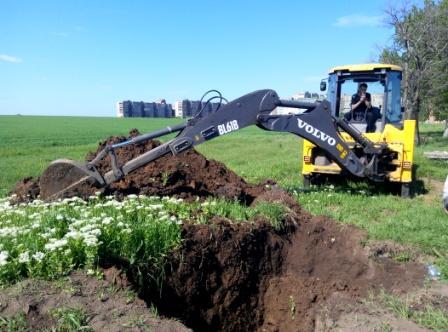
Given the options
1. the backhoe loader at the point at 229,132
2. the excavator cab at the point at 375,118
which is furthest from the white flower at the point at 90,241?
the excavator cab at the point at 375,118

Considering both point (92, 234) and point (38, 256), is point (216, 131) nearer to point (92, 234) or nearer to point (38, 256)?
point (92, 234)

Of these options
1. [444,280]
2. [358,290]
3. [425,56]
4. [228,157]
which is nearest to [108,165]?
[358,290]

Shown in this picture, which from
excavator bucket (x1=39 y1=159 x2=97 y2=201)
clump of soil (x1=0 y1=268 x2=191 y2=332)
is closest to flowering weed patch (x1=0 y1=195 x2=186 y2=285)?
clump of soil (x1=0 y1=268 x2=191 y2=332)

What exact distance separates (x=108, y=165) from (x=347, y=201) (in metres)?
4.28

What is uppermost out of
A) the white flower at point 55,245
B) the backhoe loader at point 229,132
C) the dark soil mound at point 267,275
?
the backhoe loader at point 229,132

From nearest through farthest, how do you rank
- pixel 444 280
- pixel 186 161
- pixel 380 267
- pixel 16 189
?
→ pixel 444 280 < pixel 380 267 < pixel 16 189 < pixel 186 161

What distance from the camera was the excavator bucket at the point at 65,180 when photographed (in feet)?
21.4

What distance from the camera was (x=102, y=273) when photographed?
3.71 metres

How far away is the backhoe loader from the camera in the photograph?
6.46 meters

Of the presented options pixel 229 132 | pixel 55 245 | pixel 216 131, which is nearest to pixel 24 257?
pixel 55 245

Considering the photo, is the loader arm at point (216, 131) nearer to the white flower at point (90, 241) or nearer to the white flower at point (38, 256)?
the white flower at point (90, 241)

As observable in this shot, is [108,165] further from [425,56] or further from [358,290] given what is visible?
[425,56]

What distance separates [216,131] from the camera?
664 cm

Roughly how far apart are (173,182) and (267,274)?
9.42 feet
